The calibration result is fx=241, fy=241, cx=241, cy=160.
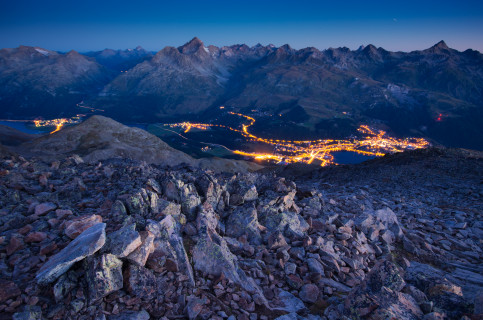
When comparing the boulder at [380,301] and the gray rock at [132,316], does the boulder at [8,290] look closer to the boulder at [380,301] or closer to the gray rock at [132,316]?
the gray rock at [132,316]

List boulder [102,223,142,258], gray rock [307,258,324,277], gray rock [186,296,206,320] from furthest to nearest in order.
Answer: gray rock [307,258,324,277] < boulder [102,223,142,258] < gray rock [186,296,206,320]

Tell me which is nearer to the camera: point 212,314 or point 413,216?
point 212,314

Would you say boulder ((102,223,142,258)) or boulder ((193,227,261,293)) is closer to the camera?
boulder ((102,223,142,258))

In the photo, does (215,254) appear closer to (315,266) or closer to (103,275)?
(103,275)

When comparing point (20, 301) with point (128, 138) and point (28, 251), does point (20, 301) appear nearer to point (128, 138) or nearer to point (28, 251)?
point (28, 251)

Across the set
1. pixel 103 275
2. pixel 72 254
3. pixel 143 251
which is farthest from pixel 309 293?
pixel 72 254

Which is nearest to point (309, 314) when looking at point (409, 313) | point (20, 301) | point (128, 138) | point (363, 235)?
point (409, 313)

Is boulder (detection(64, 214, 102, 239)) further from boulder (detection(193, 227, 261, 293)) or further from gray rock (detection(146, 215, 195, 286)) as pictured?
boulder (detection(193, 227, 261, 293))

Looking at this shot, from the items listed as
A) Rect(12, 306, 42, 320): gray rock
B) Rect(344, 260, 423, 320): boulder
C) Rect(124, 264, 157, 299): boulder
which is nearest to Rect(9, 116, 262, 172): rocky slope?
Rect(124, 264, 157, 299): boulder
